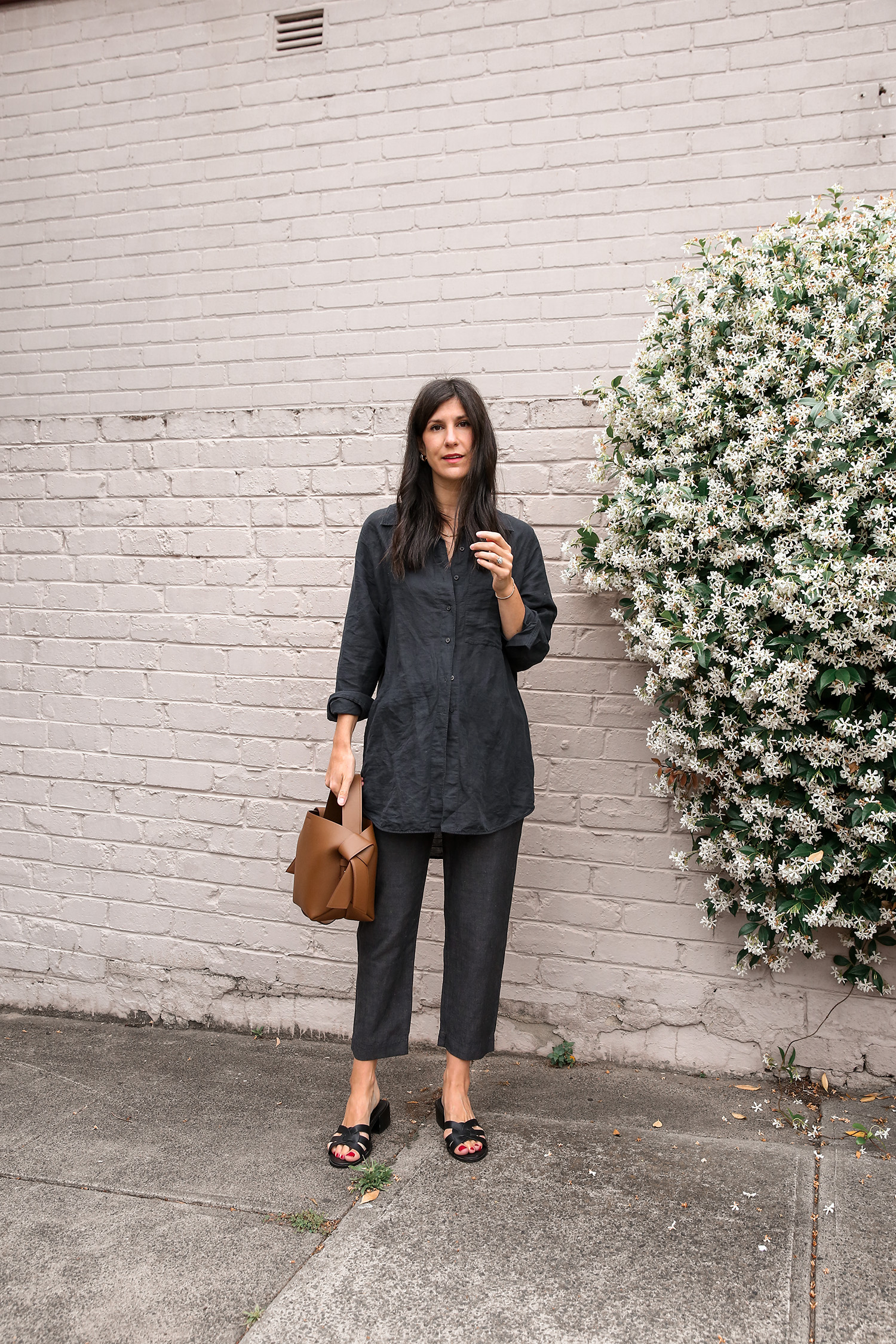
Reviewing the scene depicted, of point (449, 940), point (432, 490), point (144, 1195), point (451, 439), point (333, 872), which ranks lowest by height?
point (144, 1195)

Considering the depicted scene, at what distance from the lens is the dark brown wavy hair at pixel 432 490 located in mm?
2629

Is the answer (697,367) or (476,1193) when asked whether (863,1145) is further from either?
Result: (697,367)

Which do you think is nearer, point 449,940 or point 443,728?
point 443,728

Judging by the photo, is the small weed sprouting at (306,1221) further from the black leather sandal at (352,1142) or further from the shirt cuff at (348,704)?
the shirt cuff at (348,704)

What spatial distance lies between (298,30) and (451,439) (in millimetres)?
1954

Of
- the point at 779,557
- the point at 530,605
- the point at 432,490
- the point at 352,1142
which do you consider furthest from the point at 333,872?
the point at 779,557

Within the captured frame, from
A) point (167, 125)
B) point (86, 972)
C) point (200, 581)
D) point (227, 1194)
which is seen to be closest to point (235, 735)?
point (200, 581)

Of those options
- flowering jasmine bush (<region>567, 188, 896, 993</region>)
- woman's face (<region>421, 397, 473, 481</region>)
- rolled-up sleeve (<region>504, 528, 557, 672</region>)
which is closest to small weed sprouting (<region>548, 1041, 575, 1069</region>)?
flowering jasmine bush (<region>567, 188, 896, 993</region>)

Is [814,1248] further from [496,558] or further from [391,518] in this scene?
[391,518]

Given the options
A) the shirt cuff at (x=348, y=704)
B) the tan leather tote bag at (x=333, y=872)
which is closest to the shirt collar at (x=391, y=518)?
the shirt cuff at (x=348, y=704)

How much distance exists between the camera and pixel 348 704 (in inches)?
106

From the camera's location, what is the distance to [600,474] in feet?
9.68

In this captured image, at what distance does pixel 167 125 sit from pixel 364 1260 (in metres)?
3.64

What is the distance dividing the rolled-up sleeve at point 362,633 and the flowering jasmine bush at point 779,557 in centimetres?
66
